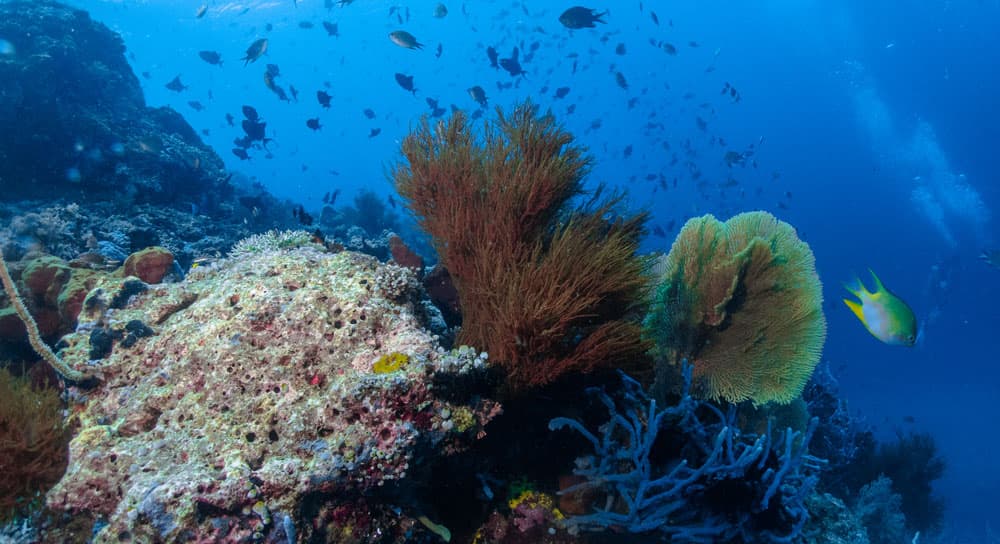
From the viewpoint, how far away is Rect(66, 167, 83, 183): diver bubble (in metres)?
13.7

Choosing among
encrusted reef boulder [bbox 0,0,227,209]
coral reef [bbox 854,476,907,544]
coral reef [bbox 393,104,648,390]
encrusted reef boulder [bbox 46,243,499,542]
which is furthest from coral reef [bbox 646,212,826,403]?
encrusted reef boulder [bbox 0,0,227,209]

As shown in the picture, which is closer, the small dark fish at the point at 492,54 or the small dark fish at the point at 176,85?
the small dark fish at the point at 492,54

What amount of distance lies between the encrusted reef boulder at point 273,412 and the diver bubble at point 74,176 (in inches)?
544

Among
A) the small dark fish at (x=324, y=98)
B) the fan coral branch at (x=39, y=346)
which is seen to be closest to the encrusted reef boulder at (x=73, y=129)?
the small dark fish at (x=324, y=98)

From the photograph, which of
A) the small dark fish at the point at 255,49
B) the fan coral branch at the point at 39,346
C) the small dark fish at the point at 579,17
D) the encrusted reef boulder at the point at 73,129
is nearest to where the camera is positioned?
the fan coral branch at the point at 39,346

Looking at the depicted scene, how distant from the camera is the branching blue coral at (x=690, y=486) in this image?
122 inches

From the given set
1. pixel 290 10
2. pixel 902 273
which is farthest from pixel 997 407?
pixel 290 10

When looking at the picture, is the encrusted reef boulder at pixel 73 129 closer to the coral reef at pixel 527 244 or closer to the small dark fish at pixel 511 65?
the small dark fish at pixel 511 65

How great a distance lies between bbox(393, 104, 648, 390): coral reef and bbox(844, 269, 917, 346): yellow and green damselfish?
3780mm

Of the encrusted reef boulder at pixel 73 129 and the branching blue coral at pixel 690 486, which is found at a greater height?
the encrusted reef boulder at pixel 73 129

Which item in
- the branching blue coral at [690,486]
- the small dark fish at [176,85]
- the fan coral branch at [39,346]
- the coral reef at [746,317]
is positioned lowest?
the branching blue coral at [690,486]

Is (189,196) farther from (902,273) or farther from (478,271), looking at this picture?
(902,273)

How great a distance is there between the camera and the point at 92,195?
13.5m

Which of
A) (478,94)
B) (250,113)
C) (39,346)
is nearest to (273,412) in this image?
(39,346)
